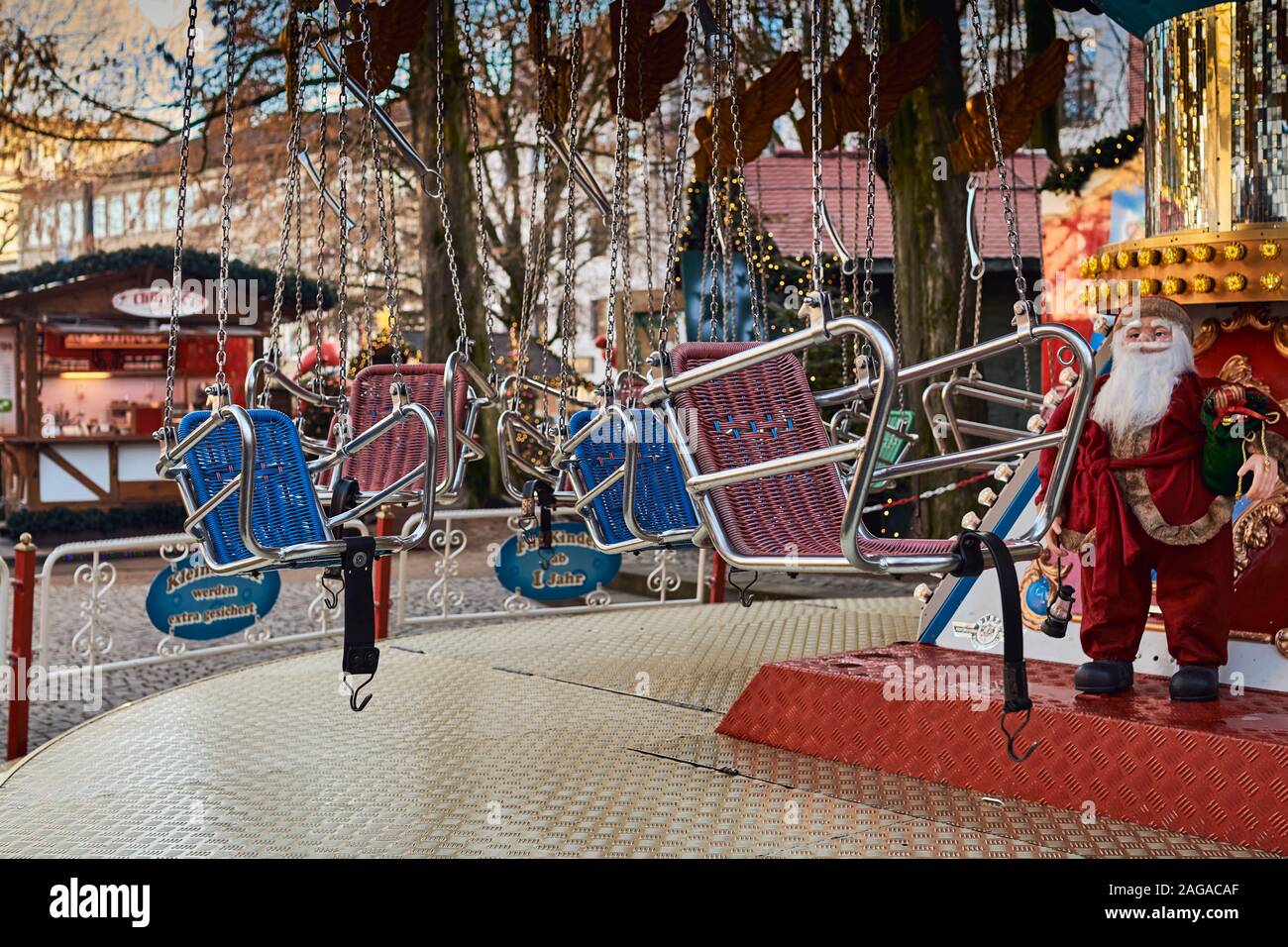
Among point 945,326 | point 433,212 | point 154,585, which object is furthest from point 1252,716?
point 433,212

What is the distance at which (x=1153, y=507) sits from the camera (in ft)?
14.4

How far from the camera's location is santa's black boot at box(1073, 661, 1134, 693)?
4.54m

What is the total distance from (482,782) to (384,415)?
330 cm

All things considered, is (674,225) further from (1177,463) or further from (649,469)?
(649,469)

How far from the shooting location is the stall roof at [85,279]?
1781 centimetres

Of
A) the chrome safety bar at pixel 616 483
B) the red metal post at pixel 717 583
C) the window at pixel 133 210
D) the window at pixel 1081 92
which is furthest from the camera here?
the window at pixel 133 210

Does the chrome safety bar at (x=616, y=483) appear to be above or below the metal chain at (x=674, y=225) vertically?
below

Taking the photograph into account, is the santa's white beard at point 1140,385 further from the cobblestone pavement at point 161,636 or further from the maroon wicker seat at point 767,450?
the cobblestone pavement at point 161,636

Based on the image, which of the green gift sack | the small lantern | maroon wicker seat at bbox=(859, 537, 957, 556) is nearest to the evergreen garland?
the small lantern

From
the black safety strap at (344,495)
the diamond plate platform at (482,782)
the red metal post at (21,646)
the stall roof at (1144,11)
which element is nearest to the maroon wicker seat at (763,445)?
the diamond plate platform at (482,782)

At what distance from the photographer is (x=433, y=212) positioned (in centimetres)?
1588

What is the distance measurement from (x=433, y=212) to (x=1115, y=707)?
12.5 meters

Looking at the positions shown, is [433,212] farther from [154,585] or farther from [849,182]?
[154,585]

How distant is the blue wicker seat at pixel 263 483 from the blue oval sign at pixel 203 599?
2263 millimetres
